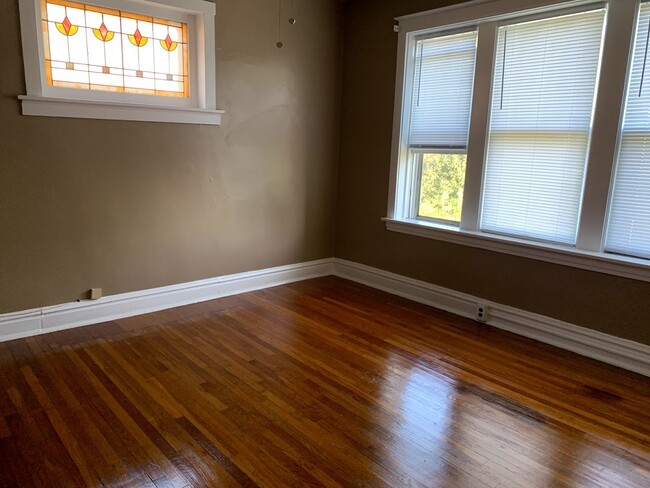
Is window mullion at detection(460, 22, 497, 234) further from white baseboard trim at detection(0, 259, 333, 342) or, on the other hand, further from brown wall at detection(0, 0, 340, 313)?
→ white baseboard trim at detection(0, 259, 333, 342)

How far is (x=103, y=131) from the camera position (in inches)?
131

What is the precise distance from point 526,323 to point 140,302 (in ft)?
9.64

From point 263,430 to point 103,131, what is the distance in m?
2.36

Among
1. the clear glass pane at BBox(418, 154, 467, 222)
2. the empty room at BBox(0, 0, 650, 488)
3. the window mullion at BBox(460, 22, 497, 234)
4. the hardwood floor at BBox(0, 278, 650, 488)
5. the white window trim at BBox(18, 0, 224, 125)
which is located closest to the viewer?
the hardwood floor at BBox(0, 278, 650, 488)

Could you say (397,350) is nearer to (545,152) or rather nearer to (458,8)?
(545,152)

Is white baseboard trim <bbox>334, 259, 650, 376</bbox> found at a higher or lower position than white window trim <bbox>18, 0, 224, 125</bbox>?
lower

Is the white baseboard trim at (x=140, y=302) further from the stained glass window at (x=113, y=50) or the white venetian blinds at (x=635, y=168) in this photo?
the white venetian blinds at (x=635, y=168)

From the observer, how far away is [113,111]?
10.9ft

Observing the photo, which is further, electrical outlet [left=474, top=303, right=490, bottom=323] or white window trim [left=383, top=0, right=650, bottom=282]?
electrical outlet [left=474, top=303, right=490, bottom=323]

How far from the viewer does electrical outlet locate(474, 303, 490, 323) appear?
3.71m

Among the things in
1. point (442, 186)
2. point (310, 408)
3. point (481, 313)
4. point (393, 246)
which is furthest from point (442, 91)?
point (310, 408)

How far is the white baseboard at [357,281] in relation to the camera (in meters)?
3.12

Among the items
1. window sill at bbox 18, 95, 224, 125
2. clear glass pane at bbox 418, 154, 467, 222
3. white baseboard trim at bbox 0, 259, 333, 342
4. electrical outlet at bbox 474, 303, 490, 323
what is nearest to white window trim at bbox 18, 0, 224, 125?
window sill at bbox 18, 95, 224, 125

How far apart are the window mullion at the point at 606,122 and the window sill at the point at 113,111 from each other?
275 cm
